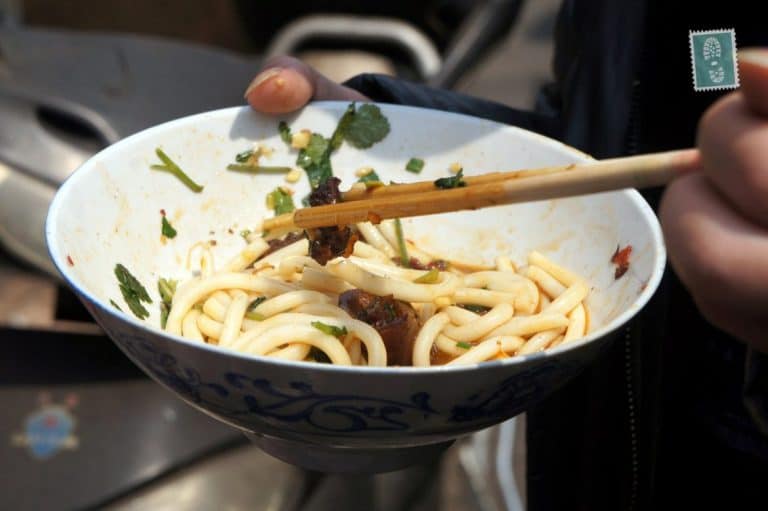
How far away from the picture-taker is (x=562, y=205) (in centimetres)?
165

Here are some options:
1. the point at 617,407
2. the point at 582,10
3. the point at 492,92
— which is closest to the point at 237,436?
the point at 617,407

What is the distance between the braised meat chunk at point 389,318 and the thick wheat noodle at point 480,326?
0.07 meters

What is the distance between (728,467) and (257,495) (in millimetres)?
1825

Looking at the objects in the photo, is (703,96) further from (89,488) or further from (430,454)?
(89,488)

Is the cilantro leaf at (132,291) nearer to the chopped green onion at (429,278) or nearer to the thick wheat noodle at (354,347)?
the thick wheat noodle at (354,347)

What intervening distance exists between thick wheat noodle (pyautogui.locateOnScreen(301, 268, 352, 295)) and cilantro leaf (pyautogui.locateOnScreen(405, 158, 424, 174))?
307 millimetres

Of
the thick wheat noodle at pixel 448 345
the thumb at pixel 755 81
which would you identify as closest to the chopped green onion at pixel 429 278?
the thick wheat noodle at pixel 448 345

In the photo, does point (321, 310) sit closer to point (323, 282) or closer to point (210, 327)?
point (323, 282)

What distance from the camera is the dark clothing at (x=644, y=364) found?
1627mm

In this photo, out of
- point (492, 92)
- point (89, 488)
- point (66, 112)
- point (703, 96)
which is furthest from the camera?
point (492, 92)

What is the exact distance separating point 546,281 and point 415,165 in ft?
1.18

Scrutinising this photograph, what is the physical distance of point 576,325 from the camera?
4.81 ft

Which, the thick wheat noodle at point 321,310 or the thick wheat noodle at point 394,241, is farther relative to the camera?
the thick wheat noodle at point 394,241

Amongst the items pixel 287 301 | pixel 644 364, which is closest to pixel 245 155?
pixel 287 301
